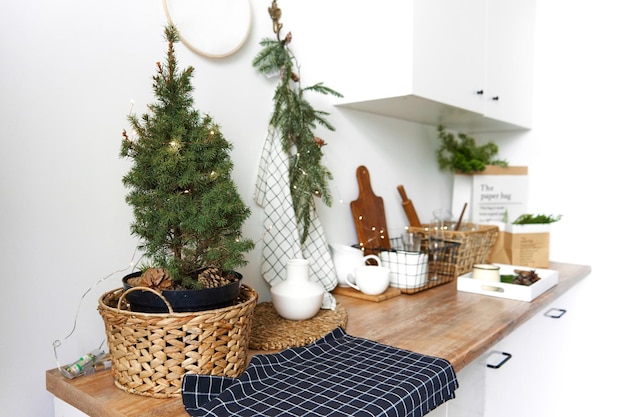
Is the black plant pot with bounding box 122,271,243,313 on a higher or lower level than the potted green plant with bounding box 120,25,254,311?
lower

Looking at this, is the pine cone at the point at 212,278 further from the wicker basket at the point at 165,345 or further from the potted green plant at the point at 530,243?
the potted green plant at the point at 530,243

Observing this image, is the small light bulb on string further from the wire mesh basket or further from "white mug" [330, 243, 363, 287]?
the wire mesh basket

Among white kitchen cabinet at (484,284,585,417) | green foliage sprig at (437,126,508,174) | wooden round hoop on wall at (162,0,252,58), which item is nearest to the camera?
wooden round hoop on wall at (162,0,252,58)

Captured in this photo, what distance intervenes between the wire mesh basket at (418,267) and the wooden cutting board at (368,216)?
0.07 metres

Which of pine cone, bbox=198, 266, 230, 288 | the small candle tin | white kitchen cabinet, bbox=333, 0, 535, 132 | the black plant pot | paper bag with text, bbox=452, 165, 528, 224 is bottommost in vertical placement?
the small candle tin

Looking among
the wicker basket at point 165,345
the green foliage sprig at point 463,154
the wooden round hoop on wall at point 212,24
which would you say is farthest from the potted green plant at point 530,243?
the wicker basket at point 165,345

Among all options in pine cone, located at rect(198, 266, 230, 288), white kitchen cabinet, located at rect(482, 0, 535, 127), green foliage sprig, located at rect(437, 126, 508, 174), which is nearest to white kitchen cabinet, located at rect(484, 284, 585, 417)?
green foliage sprig, located at rect(437, 126, 508, 174)

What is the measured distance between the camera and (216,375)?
2.45ft

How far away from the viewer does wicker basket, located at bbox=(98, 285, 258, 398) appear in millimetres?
701

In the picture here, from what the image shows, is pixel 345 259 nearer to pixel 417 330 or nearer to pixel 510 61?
pixel 417 330

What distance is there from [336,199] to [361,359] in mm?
723

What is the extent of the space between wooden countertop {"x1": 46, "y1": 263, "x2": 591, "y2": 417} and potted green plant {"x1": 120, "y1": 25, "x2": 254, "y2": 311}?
0.16m

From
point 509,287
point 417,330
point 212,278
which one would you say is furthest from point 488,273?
point 212,278

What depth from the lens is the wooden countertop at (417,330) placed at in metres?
0.72
